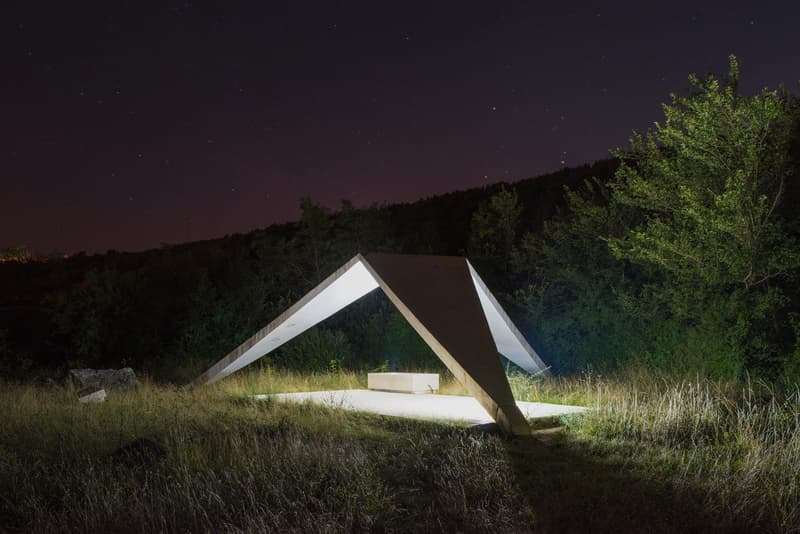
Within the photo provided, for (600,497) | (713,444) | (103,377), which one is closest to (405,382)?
(103,377)

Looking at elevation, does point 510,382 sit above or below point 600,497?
above

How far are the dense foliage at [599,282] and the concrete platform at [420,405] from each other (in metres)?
3.14

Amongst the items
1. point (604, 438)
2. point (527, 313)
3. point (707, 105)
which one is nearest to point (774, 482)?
point (604, 438)

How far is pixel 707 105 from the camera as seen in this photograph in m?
10.1

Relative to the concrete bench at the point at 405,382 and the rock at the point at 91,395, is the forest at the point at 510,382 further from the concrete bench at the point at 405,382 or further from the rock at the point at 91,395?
the concrete bench at the point at 405,382

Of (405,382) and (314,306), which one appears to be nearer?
(314,306)

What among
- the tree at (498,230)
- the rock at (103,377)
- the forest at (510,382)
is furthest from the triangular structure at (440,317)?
the tree at (498,230)

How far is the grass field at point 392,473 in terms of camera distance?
170 inches

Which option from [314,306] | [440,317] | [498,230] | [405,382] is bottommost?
[405,382]

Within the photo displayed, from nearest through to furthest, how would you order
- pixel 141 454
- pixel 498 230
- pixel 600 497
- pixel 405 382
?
pixel 600 497
pixel 141 454
pixel 405 382
pixel 498 230

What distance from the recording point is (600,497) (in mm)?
4727

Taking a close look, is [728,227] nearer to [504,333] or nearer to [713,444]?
[504,333]

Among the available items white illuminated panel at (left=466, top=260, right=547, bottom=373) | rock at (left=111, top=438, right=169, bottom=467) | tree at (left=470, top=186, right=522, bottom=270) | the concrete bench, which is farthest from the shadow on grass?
tree at (left=470, top=186, right=522, bottom=270)

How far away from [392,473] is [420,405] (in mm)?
3742
